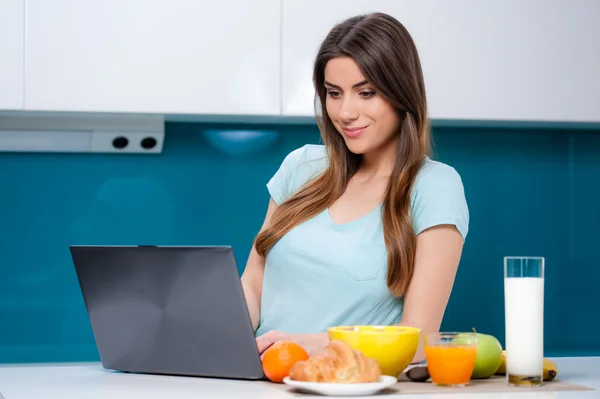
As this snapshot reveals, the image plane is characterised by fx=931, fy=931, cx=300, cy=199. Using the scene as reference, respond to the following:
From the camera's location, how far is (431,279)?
1701mm

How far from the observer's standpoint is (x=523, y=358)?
130 cm

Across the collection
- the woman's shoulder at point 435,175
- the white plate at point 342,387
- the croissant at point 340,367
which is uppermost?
the woman's shoulder at point 435,175

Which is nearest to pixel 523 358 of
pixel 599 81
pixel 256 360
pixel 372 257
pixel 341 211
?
pixel 256 360

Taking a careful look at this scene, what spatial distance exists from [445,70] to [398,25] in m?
0.74

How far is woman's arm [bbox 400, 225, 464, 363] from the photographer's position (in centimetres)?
169

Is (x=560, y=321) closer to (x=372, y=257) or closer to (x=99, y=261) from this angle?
(x=372, y=257)

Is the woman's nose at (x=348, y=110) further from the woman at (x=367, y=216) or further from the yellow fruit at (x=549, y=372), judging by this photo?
the yellow fruit at (x=549, y=372)

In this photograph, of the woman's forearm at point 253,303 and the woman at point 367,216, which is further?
the woman's forearm at point 253,303

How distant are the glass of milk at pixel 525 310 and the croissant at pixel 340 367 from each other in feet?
0.69

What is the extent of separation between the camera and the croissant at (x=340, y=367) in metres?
1.20

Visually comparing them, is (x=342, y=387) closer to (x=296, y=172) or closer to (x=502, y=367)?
(x=502, y=367)

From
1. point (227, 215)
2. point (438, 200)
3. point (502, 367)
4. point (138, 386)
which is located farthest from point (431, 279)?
point (227, 215)

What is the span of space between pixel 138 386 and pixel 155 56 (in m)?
1.28

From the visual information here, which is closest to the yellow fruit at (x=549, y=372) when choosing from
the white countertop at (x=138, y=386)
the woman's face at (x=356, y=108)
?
the white countertop at (x=138, y=386)
